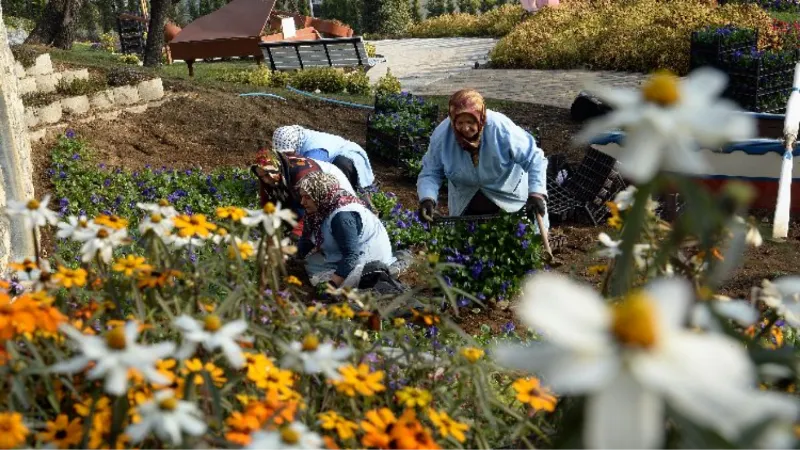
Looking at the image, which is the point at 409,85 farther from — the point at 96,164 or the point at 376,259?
the point at 376,259

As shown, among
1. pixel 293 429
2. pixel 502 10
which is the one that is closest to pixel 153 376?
pixel 293 429

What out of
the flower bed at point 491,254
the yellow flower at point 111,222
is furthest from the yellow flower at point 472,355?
the flower bed at point 491,254

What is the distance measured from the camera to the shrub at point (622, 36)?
53.4 feet

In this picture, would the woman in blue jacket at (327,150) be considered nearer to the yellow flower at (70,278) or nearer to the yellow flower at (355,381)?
the yellow flower at (70,278)

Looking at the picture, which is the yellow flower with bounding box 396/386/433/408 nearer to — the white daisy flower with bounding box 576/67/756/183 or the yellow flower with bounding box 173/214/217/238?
the yellow flower with bounding box 173/214/217/238

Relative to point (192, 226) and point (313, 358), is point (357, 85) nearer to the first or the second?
point (192, 226)

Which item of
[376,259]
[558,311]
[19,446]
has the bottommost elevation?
[376,259]

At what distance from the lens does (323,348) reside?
5.13 feet

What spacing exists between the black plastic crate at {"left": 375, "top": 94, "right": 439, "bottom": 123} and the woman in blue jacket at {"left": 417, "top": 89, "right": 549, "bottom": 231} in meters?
3.86

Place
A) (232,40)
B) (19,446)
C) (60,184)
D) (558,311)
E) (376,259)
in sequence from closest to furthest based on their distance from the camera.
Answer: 1. (558,311)
2. (19,446)
3. (376,259)
4. (60,184)
5. (232,40)

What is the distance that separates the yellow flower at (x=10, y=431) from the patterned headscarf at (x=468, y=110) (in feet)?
14.5

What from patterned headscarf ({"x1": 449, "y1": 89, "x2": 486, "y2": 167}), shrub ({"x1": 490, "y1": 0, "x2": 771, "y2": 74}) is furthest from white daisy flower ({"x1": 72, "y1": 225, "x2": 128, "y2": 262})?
shrub ({"x1": 490, "y1": 0, "x2": 771, "y2": 74})

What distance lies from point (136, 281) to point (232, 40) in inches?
667

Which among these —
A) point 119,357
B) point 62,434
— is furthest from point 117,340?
point 62,434
